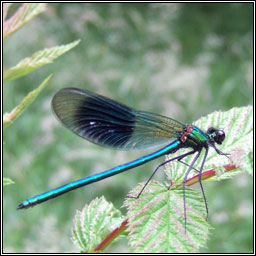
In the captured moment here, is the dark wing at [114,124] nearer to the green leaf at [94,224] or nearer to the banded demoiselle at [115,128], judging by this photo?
the banded demoiselle at [115,128]

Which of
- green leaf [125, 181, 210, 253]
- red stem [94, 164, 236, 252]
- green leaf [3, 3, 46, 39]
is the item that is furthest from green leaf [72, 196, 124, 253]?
green leaf [3, 3, 46, 39]

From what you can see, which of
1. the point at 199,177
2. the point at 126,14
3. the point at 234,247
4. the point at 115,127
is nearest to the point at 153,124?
the point at 115,127

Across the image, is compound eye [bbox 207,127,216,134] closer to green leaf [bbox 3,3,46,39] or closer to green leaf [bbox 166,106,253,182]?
green leaf [bbox 166,106,253,182]

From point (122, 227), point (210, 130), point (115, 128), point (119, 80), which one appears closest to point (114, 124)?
point (115, 128)

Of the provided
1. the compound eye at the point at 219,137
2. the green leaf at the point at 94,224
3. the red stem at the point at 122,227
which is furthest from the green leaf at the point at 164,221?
the compound eye at the point at 219,137

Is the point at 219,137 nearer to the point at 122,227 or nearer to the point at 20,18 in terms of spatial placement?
the point at 122,227

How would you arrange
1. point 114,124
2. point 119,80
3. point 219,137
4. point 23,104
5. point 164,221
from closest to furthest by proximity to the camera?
point 164,221
point 23,104
point 219,137
point 114,124
point 119,80
